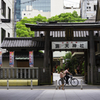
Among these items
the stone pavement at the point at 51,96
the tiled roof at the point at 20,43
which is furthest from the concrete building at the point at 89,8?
the stone pavement at the point at 51,96

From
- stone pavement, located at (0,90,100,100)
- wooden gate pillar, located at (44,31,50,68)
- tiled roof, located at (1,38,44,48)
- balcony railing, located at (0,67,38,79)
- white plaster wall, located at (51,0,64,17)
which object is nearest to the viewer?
stone pavement, located at (0,90,100,100)

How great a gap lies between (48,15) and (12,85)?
100438 mm

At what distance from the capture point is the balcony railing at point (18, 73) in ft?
104

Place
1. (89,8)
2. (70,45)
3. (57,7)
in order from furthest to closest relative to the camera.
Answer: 1. (57,7)
2. (89,8)
3. (70,45)

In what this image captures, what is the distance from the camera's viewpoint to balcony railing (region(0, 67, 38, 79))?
104ft

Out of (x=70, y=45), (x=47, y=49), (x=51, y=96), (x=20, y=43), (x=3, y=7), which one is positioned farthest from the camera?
(x=3, y=7)

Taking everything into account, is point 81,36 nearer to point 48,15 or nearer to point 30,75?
point 30,75

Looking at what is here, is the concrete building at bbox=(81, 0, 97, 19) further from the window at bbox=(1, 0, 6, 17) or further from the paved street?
the paved street

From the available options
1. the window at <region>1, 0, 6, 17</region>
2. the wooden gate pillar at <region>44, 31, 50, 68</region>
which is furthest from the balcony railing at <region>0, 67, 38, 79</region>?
the window at <region>1, 0, 6, 17</region>

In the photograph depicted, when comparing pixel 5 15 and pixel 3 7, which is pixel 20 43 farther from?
pixel 3 7

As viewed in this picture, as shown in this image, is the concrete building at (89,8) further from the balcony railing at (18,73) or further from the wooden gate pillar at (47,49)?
the balcony railing at (18,73)

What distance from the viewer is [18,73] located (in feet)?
106

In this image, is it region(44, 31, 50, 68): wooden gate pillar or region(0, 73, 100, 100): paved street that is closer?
region(0, 73, 100, 100): paved street

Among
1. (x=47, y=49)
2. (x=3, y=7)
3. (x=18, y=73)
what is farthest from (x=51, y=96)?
(x=3, y=7)
